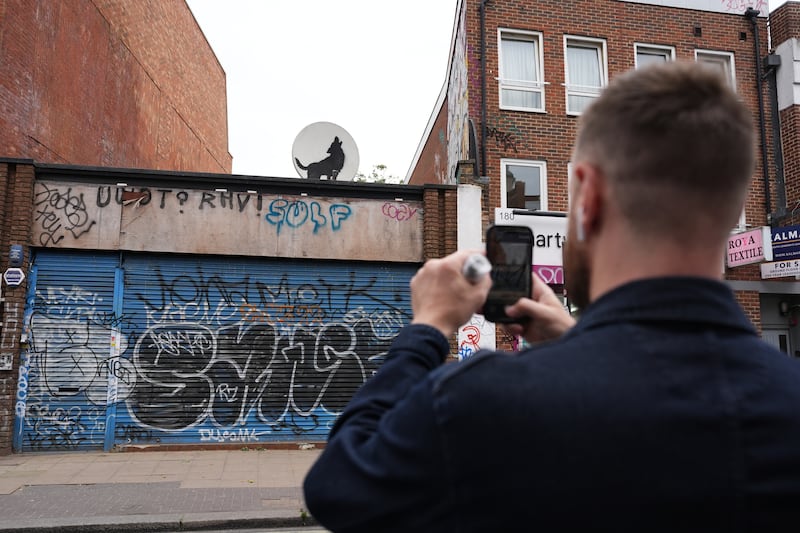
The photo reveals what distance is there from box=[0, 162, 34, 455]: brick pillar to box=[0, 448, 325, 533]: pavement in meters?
0.84

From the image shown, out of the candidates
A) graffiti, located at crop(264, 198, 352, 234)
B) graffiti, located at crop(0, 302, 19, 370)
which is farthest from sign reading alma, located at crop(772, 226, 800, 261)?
graffiti, located at crop(0, 302, 19, 370)

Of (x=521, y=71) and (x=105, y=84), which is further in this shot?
(x=105, y=84)

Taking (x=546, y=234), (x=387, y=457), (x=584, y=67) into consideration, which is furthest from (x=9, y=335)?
(x=584, y=67)

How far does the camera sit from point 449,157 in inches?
645

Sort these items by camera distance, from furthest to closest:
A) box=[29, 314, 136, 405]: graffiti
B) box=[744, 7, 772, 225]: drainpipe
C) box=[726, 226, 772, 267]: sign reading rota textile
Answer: box=[744, 7, 772, 225]: drainpipe, box=[726, 226, 772, 267]: sign reading rota textile, box=[29, 314, 136, 405]: graffiti

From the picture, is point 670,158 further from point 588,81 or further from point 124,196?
point 588,81

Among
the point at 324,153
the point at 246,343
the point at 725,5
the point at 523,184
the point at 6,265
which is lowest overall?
the point at 246,343

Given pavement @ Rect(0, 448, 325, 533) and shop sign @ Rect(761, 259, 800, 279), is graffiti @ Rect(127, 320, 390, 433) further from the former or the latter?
shop sign @ Rect(761, 259, 800, 279)

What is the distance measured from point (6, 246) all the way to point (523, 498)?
11724 millimetres

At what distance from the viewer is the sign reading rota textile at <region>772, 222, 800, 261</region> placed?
41.3ft

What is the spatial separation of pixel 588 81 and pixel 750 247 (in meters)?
5.22

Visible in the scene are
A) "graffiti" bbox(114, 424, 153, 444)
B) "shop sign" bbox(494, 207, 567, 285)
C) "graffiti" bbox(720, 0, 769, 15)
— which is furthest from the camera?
"graffiti" bbox(720, 0, 769, 15)

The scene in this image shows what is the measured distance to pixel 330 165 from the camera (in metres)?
13.5

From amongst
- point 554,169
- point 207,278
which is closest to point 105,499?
point 207,278
